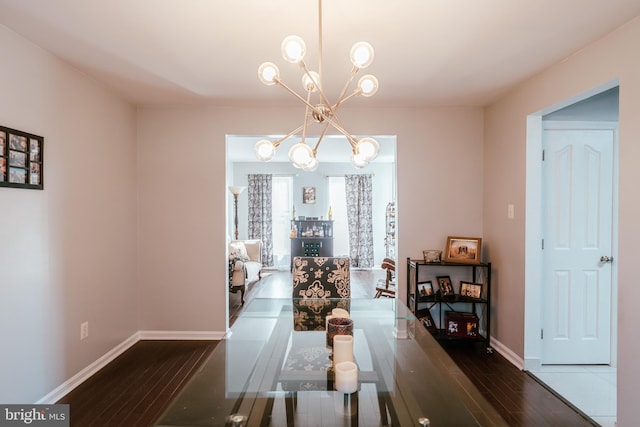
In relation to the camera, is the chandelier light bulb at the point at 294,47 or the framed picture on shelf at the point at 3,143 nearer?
the chandelier light bulb at the point at 294,47

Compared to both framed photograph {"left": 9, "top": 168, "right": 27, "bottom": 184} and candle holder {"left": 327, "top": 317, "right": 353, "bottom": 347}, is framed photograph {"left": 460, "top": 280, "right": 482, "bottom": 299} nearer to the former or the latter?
candle holder {"left": 327, "top": 317, "right": 353, "bottom": 347}

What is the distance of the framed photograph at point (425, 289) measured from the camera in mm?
3371

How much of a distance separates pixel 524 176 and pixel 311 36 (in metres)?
2.07

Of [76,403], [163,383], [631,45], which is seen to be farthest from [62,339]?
[631,45]

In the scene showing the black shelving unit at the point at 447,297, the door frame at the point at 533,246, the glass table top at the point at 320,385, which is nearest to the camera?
the glass table top at the point at 320,385

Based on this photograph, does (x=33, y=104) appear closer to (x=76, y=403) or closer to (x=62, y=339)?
(x=62, y=339)

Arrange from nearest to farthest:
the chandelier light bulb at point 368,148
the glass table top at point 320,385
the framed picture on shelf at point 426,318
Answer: the glass table top at point 320,385 < the chandelier light bulb at point 368,148 < the framed picture on shelf at point 426,318

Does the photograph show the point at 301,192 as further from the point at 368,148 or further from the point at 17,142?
the point at 368,148

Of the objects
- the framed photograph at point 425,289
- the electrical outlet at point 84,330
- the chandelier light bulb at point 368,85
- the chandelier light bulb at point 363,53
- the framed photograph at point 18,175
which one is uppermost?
the chandelier light bulb at point 363,53

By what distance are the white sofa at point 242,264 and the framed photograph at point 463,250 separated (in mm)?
2816

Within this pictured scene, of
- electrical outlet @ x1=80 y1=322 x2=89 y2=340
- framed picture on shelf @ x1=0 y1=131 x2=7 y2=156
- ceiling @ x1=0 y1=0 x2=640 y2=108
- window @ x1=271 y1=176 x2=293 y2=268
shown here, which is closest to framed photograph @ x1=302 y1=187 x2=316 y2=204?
window @ x1=271 y1=176 x2=293 y2=268

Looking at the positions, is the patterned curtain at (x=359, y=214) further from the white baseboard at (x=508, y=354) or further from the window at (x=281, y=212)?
the white baseboard at (x=508, y=354)

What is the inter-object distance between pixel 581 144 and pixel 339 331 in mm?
2677

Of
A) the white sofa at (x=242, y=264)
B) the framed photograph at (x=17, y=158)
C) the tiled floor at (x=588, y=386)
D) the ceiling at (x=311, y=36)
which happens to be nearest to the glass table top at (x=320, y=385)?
the tiled floor at (x=588, y=386)
